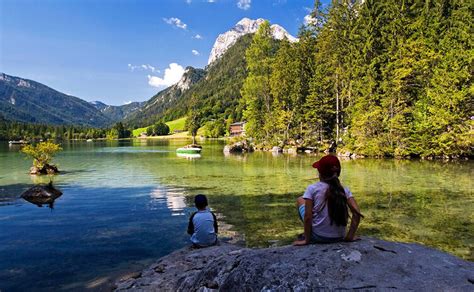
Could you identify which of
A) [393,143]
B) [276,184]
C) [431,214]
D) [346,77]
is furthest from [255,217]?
[346,77]

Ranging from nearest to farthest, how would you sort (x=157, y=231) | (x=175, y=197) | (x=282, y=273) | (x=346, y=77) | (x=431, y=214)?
(x=282, y=273) < (x=157, y=231) < (x=431, y=214) < (x=175, y=197) < (x=346, y=77)

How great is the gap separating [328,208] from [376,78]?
53474 mm

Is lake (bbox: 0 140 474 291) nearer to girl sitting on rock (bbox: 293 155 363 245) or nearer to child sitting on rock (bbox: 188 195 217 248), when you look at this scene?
child sitting on rock (bbox: 188 195 217 248)

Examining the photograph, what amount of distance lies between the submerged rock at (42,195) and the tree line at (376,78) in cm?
4331

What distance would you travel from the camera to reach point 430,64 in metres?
48.1

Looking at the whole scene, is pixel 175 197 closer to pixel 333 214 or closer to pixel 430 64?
pixel 333 214

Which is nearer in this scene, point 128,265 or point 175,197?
point 128,265

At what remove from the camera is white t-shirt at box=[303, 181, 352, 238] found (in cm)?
593

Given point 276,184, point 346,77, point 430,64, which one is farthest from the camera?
point 346,77

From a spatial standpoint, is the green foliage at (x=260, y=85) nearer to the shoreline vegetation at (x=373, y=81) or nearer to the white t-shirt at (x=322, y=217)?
the shoreline vegetation at (x=373, y=81)

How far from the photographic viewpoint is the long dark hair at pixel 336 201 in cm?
585

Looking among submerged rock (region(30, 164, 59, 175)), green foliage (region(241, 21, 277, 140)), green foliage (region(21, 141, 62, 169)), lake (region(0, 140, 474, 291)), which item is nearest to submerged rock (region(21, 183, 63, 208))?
lake (region(0, 140, 474, 291))

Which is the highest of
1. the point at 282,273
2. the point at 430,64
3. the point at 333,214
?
the point at 430,64

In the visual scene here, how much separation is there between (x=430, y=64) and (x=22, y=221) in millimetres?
51719
